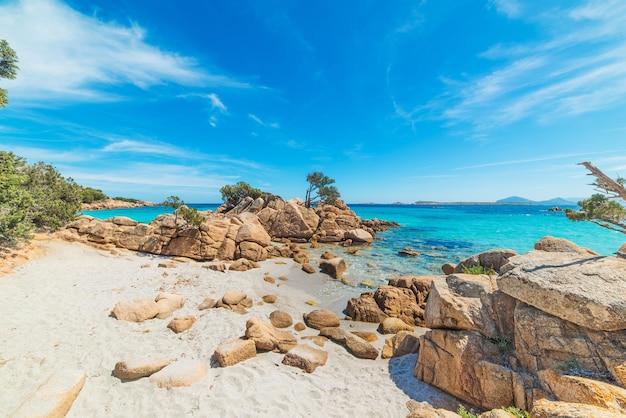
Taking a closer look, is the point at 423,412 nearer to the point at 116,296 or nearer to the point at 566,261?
the point at 566,261

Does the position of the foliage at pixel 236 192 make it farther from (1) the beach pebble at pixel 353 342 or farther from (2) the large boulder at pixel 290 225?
(1) the beach pebble at pixel 353 342

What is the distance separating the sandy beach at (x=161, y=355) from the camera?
6.11 m

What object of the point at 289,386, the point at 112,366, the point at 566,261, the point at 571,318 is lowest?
the point at 289,386

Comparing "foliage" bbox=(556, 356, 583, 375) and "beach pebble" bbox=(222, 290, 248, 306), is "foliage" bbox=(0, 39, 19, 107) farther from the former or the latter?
"foliage" bbox=(556, 356, 583, 375)

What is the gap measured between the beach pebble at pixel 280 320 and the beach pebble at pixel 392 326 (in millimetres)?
4164

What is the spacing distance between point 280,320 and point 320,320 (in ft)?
6.04

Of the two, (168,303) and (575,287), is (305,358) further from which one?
(575,287)

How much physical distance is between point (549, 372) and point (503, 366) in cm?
106

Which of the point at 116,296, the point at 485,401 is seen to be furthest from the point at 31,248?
the point at 485,401

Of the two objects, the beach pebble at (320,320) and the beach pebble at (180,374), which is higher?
the beach pebble at (180,374)

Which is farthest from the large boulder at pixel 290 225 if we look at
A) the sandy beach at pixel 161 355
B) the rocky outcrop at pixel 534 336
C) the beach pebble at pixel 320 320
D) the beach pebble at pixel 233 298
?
the rocky outcrop at pixel 534 336

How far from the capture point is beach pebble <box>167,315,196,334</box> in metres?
9.46

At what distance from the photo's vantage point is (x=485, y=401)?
619 centimetres

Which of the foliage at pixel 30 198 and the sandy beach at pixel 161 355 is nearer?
the sandy beach at pixel 161 355
